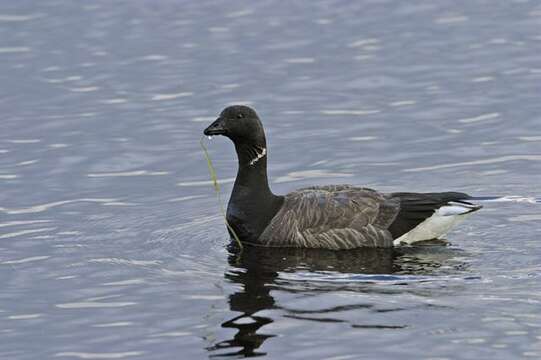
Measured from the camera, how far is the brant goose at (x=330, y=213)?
17938mm

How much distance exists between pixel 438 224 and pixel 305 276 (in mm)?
2453

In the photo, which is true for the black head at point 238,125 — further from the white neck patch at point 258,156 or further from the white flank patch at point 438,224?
the white flank patch at point 438,224

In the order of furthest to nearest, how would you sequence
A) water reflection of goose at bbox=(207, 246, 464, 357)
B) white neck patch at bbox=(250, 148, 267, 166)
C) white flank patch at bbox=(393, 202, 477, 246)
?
white neck patch at bbox=(250, 148, 267, 166) → white flank patch at bbox=(393, 202, 477, 246) → water reflection of goose at bbox=(207, 246, 464, 357)

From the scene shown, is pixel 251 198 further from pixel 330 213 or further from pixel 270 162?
pixel 270 162

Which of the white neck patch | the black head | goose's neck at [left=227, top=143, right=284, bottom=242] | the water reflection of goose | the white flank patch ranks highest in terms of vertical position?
the black head

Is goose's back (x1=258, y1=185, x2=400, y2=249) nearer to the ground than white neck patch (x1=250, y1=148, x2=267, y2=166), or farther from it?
nearer to the ground

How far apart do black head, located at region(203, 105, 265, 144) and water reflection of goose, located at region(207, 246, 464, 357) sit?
1.54 m

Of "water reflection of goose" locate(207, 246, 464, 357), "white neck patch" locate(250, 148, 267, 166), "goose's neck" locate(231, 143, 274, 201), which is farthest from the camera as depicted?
"white neck patch" locate(250, 148, 267, 166)

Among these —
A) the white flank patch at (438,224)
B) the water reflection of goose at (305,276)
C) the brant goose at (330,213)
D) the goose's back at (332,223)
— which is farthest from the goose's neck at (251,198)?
the white flank patch at (438,224)

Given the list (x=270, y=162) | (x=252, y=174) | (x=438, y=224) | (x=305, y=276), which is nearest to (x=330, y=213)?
(x=252, y=174)

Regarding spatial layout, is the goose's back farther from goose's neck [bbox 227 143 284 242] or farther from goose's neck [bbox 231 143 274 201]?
goose's neck [bbox 231 143 274 201]

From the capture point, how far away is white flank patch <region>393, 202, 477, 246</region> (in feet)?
58.7

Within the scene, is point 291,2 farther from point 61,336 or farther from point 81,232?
point 61,336

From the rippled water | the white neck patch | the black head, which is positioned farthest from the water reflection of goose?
the black head
